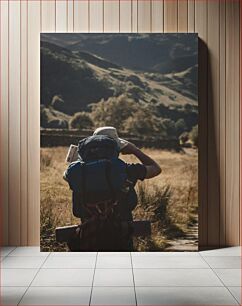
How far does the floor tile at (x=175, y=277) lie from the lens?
4.00m

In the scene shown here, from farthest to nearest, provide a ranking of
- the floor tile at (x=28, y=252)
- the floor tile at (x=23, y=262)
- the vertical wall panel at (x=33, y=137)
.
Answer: the vertical wall panel at (x=33, y=137), the floor tile at (x=28, y=252), the floor tile at (x=23, y=262)

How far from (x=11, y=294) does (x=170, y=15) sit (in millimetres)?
3039

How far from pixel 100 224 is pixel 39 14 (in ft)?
6.76

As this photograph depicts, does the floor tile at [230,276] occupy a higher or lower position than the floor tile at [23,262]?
lower

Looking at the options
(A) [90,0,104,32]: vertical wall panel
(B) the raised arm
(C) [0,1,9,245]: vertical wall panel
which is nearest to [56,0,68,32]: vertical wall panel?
(A) [90,0,104,32]: vertical wall panel

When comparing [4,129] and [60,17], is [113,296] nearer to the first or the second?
[4,129]

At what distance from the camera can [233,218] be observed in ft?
17.9

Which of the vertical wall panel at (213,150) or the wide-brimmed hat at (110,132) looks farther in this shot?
the vertical wall panel at (213,150)

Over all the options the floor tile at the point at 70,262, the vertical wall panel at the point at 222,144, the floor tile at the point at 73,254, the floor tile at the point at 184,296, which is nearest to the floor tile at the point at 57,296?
the floor tile at the point at 184,296

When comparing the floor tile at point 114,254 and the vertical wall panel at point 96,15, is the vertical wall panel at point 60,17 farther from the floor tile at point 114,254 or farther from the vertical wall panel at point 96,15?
the floor tile at point 114,254

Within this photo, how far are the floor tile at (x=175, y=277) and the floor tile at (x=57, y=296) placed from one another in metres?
0.44

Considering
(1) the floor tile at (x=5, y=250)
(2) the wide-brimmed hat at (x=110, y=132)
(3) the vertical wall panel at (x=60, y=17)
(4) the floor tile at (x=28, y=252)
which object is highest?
(3) the vertical wall panel at (x=60, y=17)

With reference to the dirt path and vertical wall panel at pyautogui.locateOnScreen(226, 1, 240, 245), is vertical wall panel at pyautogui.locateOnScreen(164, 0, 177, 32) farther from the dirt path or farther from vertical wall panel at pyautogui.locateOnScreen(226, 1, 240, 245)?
the dirt path

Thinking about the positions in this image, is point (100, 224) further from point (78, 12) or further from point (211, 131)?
point (78, 12)
